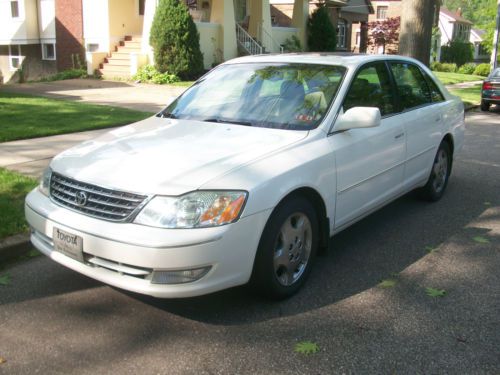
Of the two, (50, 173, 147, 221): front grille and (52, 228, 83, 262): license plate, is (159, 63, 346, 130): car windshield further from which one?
(52, 228, 83, 262): license plate

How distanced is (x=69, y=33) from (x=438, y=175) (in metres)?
20.5

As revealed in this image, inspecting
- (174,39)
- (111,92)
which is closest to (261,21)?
(174,39)

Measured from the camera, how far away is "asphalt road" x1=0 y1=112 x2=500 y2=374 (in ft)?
10.4

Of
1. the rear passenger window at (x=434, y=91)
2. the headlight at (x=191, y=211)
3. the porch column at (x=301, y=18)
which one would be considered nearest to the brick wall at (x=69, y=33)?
the porch column at (x=301, y=18)

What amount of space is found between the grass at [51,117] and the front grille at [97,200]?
18.2ft

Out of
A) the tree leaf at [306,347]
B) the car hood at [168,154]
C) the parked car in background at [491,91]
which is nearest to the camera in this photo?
the tree leaf at [306,347]

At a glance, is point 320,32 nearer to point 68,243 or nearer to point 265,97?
point 265,97

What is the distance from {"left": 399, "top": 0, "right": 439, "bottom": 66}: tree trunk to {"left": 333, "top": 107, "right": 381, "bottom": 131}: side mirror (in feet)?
31.1

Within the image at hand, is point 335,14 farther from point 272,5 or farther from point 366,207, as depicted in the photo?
point 366,207

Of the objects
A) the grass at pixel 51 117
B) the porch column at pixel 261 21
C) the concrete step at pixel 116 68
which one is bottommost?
the grass at pixel 51 117

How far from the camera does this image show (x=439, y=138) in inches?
238

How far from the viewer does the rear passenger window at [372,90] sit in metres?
4.64

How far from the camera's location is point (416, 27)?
1270 centimetres

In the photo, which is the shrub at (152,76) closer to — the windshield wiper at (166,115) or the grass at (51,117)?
the grass at (51,117)
